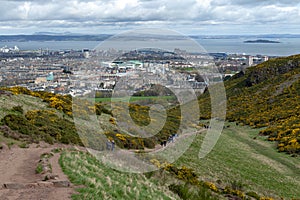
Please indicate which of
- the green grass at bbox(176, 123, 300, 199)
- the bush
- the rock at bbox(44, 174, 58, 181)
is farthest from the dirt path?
the green grass at bbox(176, 123, 300, 199)

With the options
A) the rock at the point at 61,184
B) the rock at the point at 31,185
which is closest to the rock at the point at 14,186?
the rock at the point at 31,185

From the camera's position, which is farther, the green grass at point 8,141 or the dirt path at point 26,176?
the green grass at point 8,141

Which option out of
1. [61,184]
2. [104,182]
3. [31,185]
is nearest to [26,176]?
[31,185]

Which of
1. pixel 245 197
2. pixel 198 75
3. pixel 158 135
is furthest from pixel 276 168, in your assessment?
pixel 198 75

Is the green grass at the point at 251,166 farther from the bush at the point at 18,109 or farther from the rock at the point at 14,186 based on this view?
the rock at the point at 14,186

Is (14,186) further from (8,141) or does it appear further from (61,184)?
(8,141)

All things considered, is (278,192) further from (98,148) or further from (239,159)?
(98,148)
